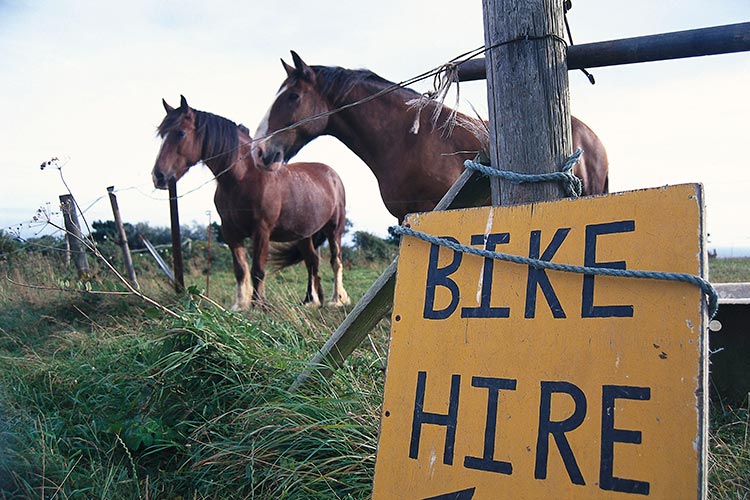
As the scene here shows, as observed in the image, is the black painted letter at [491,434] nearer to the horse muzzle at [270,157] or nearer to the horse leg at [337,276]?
the horse muzzle at [270,157]

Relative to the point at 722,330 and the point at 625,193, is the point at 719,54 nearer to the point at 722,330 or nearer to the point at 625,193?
the point at 625,193

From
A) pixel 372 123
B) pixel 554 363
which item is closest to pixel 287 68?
pixel 372 123

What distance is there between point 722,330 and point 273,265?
6.19 metres

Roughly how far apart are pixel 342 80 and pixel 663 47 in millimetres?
2955

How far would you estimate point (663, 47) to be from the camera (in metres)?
1.71

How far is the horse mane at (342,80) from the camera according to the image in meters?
4.30

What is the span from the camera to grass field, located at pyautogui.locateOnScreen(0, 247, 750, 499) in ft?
6.95

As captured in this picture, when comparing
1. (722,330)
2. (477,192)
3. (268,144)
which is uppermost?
(268,144)

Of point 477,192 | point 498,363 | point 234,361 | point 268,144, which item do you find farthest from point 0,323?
point 498,363

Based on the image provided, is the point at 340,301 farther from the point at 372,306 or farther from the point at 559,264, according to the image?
the point at 559,264

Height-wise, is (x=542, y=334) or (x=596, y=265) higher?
(x=596, y=265)

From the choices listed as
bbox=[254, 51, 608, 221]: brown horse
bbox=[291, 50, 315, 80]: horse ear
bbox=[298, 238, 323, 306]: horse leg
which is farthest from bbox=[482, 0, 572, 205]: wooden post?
bbox=[298, 238, 323, 306]: horse leg

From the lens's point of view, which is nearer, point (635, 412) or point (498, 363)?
point (635, 412)

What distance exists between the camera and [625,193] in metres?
1.47
